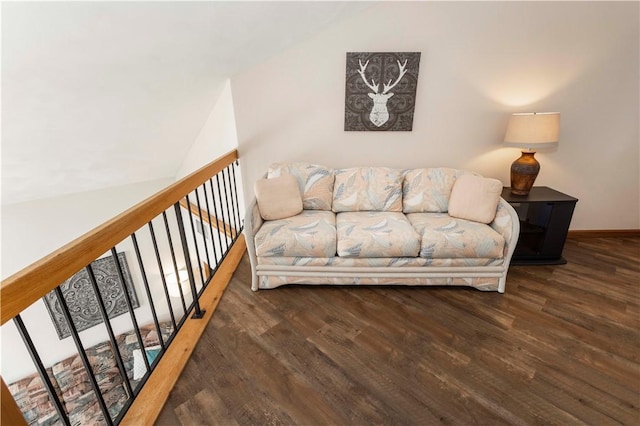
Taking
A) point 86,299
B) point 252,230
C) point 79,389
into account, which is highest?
point 252,230

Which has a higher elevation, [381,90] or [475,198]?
[381,90]

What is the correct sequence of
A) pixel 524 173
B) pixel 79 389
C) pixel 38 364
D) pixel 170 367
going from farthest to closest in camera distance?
pixel 79 389 → pixel 524 173 → pixel 170 367 → pixel 38 364

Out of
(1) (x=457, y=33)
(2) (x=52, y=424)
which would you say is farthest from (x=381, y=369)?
(2) (x=52, y=424)

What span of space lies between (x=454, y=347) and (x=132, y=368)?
3930 millimetres

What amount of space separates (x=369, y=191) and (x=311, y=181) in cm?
52

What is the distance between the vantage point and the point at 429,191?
2436 mm

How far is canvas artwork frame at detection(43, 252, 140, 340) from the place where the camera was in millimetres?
3582

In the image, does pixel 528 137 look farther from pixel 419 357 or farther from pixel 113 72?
pixel 113 72

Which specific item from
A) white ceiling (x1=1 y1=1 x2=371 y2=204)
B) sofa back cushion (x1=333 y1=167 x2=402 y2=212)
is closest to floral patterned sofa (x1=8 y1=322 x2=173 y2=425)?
white ceiling (x1=1 y1=1 x2=371 y2=204)

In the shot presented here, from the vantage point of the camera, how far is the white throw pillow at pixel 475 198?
212 centimetres

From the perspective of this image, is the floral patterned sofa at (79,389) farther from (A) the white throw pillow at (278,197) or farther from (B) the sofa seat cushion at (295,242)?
(A) the white throw pillow at (278,197)

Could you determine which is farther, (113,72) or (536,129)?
(536,129)

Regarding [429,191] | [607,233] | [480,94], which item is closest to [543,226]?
[429,191]

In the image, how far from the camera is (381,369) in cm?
150
